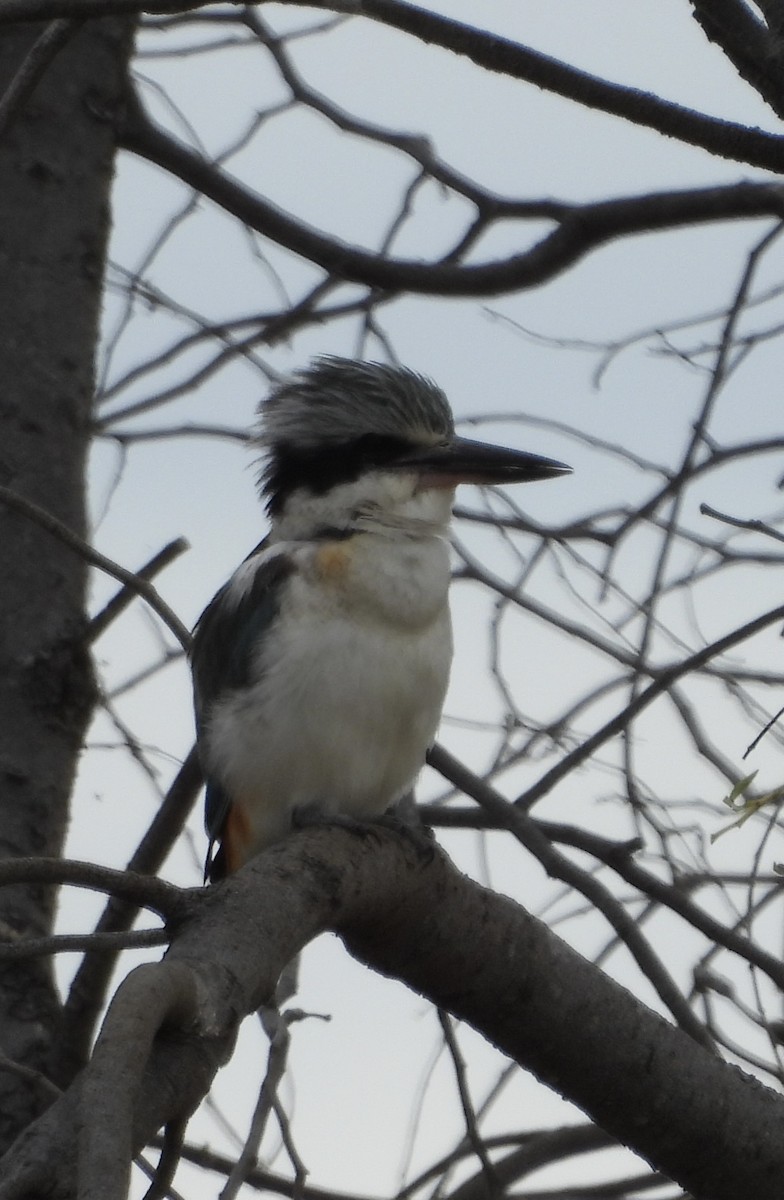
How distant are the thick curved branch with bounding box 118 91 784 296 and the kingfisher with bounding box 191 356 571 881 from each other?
15.7 inches

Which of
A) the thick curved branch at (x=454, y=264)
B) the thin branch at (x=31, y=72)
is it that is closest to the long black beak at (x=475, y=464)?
the thick curved branch at (x=454, y=264)

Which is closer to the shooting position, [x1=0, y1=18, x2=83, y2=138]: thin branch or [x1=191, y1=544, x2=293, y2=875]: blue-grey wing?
[x1=0, y1=18, x2=83, y2=138]: thin branch

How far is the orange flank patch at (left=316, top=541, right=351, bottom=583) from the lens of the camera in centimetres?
274

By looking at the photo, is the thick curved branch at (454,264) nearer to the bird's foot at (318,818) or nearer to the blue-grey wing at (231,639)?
the blue-grey wing at (231,639)

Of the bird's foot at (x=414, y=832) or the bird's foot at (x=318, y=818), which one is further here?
the bird's foot at (x=318, y=818)

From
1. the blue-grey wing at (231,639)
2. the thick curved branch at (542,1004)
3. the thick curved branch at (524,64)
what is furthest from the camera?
the blue-grey wing at (231,639)

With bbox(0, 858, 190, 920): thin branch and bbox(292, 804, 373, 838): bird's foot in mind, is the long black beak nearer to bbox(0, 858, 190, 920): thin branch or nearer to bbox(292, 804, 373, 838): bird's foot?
bbox(292, 804, 373, 838): bird's foot

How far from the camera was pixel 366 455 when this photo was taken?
309 centimetres

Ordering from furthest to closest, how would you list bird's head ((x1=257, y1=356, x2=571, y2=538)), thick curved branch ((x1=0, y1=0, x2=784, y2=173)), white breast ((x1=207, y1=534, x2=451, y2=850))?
bird's head ((x1=257, y1=356, x2=571, y2=538)) → white breast ((x1=207, y1=534, x2=451, y2=850)) → thick curved branch ((x1=0, y1=0, x2=784, y2=173))

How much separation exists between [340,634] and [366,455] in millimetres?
506

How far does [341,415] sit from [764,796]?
1339mm

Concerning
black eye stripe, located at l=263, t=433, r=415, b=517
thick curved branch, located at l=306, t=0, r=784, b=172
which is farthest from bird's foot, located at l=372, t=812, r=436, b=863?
thick curved branch, located at l=306, t=0, r=784, b=172

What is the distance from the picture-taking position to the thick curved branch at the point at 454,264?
10.4ft

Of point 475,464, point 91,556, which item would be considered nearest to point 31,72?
point 91,556
